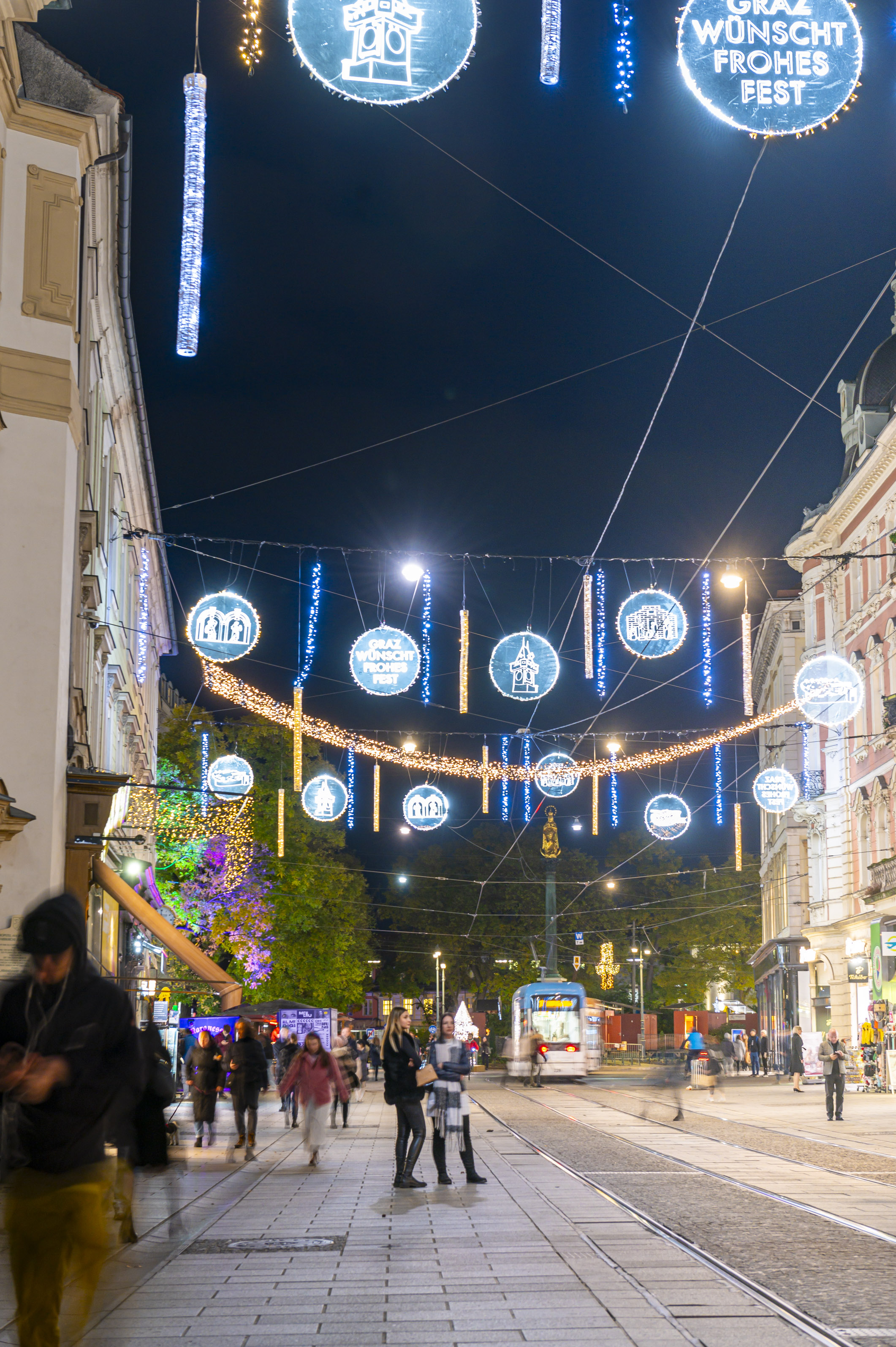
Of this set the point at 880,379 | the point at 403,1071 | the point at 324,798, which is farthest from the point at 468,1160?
the point at 880,379

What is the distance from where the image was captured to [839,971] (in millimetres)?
52219

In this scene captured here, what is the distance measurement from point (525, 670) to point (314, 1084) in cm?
652

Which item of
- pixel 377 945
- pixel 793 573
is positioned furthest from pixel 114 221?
pixel 377 945

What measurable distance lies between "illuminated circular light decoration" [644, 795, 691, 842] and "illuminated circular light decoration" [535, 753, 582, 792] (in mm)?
1809

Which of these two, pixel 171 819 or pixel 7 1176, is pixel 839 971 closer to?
pixel 171 819

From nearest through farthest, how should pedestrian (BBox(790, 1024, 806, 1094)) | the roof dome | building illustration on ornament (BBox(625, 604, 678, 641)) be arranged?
building illustration on ornament (BBox(625, 604, 678, 641)) < pedestrian (BBox(790, 1024, 806, 1094)) < the roof dome

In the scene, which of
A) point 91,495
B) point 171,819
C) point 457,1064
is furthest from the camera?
point 171,819

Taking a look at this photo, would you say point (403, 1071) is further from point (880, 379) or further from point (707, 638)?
point (880, 379)

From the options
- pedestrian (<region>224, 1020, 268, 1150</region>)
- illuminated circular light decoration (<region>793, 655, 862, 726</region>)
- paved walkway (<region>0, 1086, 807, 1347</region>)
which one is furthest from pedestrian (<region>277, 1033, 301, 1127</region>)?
illuminated circular light decoration (<region>793, 655, 862, 726</region>)

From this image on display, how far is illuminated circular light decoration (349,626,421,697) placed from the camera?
69.2ft

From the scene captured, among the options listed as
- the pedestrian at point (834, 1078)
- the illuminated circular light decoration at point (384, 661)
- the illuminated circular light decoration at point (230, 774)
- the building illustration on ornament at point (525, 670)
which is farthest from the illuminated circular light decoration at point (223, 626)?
the pedestrian at point (834, 1078)

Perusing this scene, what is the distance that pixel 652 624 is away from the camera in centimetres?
2153

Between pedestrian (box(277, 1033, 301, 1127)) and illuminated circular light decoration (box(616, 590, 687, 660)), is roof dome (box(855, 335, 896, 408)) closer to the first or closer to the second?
pedestrian (box(277, 1033, 301, 1127))

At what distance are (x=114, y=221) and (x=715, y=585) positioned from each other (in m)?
29.8
